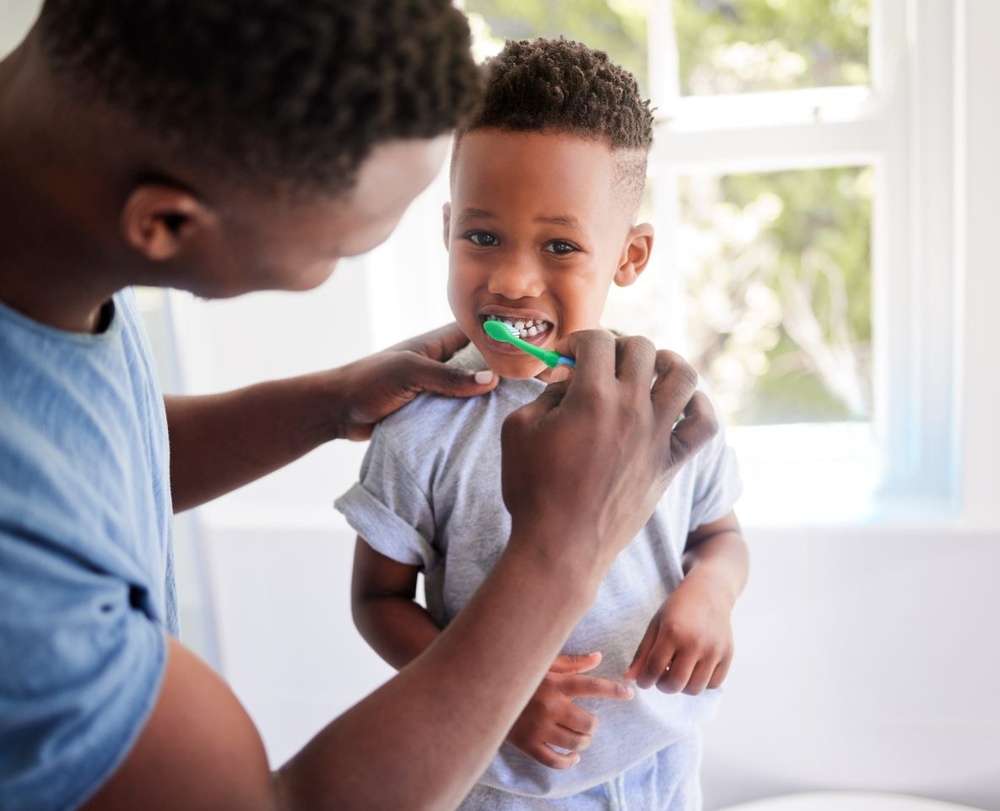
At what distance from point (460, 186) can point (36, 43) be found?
1.35ft

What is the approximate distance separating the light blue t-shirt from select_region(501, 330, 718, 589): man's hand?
0.24 m

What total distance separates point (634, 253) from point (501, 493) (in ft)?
1.00

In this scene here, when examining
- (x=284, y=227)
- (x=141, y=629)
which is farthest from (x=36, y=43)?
(x=141, y=629)

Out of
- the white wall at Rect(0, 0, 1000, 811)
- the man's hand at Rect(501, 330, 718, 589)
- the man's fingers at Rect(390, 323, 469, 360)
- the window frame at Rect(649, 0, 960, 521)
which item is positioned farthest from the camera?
the window frame at Rect(649, 0, 960, 521)

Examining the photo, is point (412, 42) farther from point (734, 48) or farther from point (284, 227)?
point (734, 48)

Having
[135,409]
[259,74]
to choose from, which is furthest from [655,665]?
[259,74]

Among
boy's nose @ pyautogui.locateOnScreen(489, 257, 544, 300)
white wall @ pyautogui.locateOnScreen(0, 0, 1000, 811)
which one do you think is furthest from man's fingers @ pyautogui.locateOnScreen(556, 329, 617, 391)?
white wall @ pyautogui.locateOnScreen(0, 0, 1000, 811)

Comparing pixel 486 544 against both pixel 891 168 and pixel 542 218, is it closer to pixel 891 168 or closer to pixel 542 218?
pixel 542 218

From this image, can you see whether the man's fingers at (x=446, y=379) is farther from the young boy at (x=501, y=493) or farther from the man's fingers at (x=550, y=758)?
the man's fingers at (x=550, y=758)

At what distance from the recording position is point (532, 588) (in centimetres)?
62

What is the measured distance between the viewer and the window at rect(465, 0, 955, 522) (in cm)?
148

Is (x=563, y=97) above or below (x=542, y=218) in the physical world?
above

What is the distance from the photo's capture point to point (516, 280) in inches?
34.1

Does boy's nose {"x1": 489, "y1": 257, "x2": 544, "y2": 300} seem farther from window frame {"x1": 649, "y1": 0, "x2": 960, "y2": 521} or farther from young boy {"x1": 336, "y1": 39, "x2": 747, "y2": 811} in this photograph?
window frame {"x1": 649, "y1": 0, "x2": 960, "y2": 521}
